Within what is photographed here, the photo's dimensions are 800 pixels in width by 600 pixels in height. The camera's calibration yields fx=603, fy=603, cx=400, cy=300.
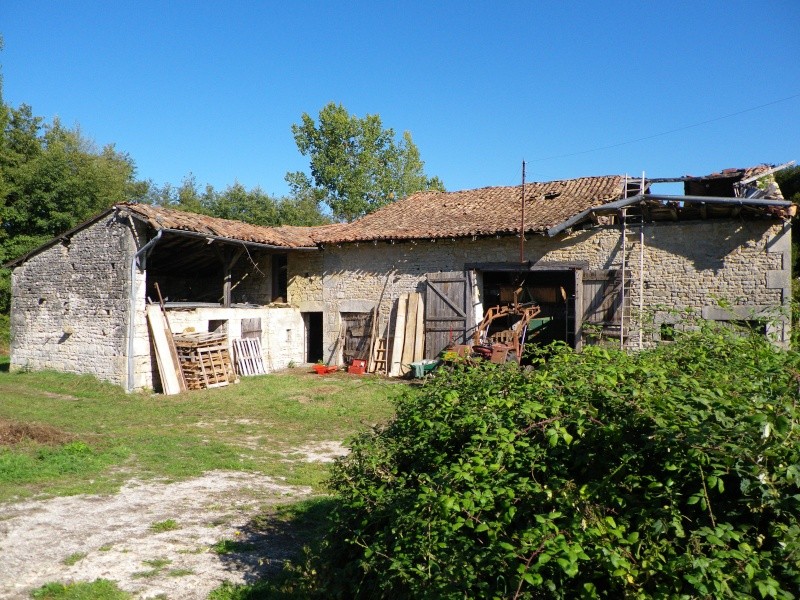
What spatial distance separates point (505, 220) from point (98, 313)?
9883mm

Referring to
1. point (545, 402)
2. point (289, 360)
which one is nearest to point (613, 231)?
point (289, 360)

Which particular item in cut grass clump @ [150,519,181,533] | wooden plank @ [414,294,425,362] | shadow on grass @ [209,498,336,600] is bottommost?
shadow on grass @ [209,498,336,600]

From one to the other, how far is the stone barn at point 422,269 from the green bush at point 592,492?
29.4 ft

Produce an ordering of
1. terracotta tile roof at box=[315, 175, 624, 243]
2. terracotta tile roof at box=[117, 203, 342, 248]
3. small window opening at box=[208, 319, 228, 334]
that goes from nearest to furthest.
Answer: terracotta tile roof at box=[117, 203, 342, 248]
terracotta tile roof at box=[315, 175, 624, 243]
small window opening at box=[208, 319, 228, 334]

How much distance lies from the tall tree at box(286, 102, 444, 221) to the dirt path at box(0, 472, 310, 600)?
29.8 metres

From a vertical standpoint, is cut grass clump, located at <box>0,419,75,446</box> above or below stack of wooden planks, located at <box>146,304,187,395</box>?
below

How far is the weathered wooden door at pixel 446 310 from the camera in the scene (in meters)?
15.1

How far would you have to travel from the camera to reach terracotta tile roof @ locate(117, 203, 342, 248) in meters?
13.3

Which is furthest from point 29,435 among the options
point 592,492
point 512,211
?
point 512,211

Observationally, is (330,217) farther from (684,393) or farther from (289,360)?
(684,393)

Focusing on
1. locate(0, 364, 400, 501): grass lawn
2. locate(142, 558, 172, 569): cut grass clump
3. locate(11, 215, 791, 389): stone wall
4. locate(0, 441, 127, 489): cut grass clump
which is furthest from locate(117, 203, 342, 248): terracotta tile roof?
locate(142, 558, 172, 569): cut grass clump

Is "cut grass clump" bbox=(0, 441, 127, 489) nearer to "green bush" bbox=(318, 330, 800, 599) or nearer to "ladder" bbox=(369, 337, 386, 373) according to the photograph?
"green bush" bbox=(318, 330, 800, 599)

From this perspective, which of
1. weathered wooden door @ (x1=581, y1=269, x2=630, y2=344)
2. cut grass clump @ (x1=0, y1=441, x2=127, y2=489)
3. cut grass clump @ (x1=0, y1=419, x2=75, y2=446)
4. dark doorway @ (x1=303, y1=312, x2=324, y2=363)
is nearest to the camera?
cut grass clump @ (x1=0, y1=441, x2=127, y2=489)

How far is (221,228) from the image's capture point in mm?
15180
